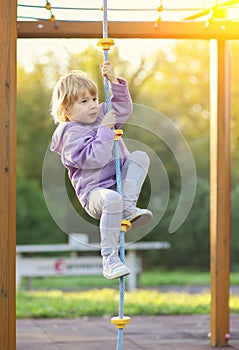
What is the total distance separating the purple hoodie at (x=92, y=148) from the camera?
3914 millimetres

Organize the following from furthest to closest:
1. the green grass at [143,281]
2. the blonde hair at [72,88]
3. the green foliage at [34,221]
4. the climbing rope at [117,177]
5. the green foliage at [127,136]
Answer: the green foliage at [34,221]
the green foliage at [127,136]
the green grass at [143,281]
the blonde hair at [72,88]
the climbing rope at [117,177]

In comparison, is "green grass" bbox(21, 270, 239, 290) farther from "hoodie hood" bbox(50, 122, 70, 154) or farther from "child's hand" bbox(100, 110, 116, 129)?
"child's hand" bbox(100, 110, 116, 129)

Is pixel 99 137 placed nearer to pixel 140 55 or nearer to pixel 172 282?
pixel 172 282

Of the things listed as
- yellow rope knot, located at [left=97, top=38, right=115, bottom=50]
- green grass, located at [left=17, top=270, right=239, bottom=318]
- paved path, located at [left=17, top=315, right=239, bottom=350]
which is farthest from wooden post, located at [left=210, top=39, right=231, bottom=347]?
green grass, located at [left=17, top=270, right=239, bottom=318]

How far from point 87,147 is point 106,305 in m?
5.78

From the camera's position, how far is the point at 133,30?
5691 millimetres

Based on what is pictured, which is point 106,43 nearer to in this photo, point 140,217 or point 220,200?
point 140,217

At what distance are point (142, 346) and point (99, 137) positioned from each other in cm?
264

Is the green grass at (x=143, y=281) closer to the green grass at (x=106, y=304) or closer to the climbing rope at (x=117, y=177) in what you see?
the green grass at (x=106, y=304)

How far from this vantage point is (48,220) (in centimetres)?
1691

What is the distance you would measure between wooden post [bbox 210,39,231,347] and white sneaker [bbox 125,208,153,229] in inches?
83.2

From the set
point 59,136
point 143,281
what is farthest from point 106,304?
point 59,136

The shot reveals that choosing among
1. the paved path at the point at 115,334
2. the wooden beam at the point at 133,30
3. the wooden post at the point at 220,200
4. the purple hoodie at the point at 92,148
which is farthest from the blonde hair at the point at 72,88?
the paved path at the point at 115,334

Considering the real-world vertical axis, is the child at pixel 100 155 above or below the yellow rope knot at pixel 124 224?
above
